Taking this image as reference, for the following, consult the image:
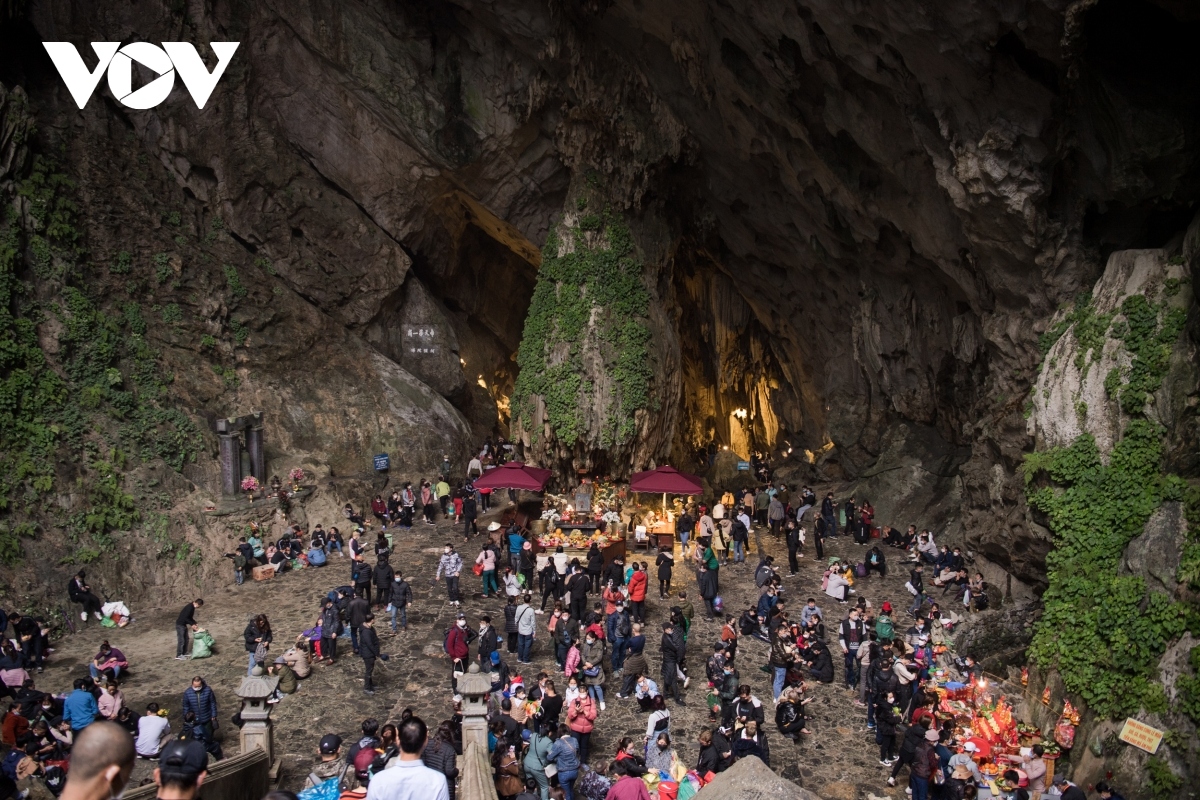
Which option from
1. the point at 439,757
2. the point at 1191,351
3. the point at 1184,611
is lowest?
the point at 439,757

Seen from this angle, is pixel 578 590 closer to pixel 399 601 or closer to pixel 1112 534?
pixel 399 601

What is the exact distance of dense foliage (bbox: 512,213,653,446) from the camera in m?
23.7

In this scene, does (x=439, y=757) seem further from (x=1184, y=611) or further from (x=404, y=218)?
(x=404, y=218)

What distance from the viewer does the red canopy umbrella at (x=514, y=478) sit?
2131 cm

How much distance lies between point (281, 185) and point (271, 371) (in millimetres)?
6129

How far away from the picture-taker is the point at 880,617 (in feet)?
51.0

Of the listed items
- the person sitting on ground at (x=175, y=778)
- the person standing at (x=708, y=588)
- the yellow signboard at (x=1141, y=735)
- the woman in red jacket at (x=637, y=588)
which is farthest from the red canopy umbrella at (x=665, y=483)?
the person sitting on ground at (x=175, y=778)

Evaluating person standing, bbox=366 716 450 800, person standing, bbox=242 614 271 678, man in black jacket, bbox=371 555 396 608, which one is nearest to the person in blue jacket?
person standing, bbox=242 614 271 678

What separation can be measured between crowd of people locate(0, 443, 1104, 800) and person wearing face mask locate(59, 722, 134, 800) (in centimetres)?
5

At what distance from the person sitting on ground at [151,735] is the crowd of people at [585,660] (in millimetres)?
20

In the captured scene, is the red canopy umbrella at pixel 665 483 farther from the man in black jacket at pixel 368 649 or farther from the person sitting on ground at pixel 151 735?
the person sitting on ground at pixel 151 735

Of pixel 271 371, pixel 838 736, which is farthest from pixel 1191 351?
pixel 271 371

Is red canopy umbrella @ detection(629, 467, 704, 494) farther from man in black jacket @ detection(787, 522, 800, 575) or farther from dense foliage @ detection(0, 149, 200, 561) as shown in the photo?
dense foliage @ detection(0, 149, 200, 561)

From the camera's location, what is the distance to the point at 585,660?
547 inches
